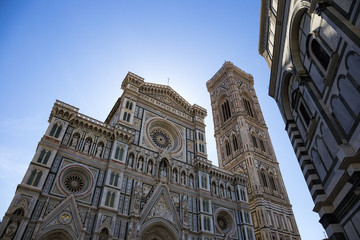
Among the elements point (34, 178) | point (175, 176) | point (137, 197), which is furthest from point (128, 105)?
point (34, 178)

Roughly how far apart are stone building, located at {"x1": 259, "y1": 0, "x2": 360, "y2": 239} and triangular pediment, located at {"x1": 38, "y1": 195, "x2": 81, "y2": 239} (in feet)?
46.2

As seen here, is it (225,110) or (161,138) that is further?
(225,110)

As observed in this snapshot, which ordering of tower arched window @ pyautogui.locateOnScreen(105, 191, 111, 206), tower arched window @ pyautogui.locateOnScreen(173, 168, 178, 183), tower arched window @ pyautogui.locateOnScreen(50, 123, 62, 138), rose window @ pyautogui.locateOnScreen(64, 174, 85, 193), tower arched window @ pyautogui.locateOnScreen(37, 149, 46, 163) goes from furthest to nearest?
1. tower arched window @ pyautogui.locateOnScreen(173, 168, 178, 183)
2. tower arched window @ pyautogui.locateOnScreen(50, 123, 62, 138)
3. tower arched window @ pyautogui.locateOnScreen(105, 191, 111, 206)
4. rose window @ pyautogui.locateOnScreen(64, 174, 85, 193)
5. tower arched window @ pyautogui.locateOnScreen(37, 149, 46, 163)

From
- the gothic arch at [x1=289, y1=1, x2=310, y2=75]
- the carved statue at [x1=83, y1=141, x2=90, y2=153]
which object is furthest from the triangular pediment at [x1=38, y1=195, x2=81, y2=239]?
the gothic arch at [x1=289, y1=1, x2=310, y2=75]

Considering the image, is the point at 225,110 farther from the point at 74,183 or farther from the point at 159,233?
the point at 74,183

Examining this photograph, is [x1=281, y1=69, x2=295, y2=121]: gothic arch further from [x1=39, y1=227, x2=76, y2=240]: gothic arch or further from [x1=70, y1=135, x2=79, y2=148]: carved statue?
[x1=70, y1=135, x2=79, y2=148]: carved statue

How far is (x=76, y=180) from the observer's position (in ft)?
58.6

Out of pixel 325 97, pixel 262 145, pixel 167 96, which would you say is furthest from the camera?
pixel 262 145

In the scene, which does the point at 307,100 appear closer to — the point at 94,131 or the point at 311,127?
the point at 311,127

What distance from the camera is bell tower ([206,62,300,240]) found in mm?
27812

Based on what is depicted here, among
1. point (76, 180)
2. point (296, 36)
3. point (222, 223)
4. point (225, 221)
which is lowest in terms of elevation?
point (222, 223)

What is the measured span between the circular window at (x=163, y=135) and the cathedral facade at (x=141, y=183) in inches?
4.6

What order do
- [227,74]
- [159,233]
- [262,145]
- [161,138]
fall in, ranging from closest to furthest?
[159,233], [161,138], [262,145], [227,74]

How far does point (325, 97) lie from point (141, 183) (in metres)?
15.3
